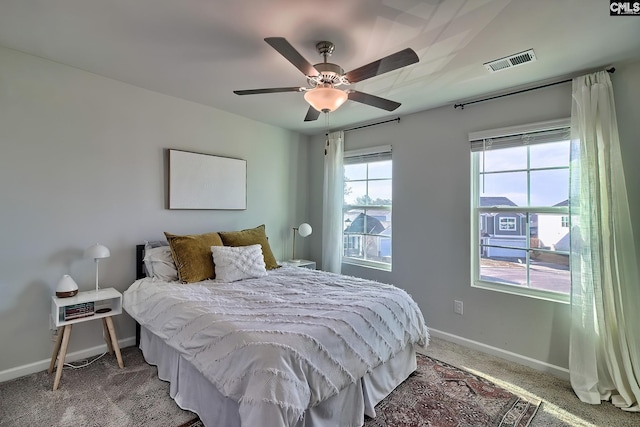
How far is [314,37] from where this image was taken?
6.59 feet

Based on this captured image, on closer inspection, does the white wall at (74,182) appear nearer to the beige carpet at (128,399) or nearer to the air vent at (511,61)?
the beige carpet at (128,399)

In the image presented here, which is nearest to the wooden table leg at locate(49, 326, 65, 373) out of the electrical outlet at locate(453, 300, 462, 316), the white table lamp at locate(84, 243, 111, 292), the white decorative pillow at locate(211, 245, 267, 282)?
the white table lamp at locate(84, 243, 111, 292)

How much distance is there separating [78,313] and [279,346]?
6.24ft

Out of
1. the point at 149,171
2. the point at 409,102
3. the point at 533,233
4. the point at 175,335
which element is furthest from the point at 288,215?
the point at 533,233

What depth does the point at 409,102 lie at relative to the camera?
3.16 m

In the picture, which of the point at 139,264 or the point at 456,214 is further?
the point at 456,214

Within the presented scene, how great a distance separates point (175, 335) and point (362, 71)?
6.83ft

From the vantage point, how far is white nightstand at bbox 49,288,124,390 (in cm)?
224

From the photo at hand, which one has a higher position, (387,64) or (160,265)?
(387,64)

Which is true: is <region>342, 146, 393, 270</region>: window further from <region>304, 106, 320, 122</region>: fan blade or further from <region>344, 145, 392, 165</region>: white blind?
<region>304, 106, 320, 122</region>: fan blade

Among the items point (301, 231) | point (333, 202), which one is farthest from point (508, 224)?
point (301, 231)

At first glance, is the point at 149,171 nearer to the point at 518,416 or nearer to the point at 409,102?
the point at 409,102

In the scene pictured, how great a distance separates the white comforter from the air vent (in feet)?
6.30

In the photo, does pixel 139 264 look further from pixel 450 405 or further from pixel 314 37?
pixel 450 405
